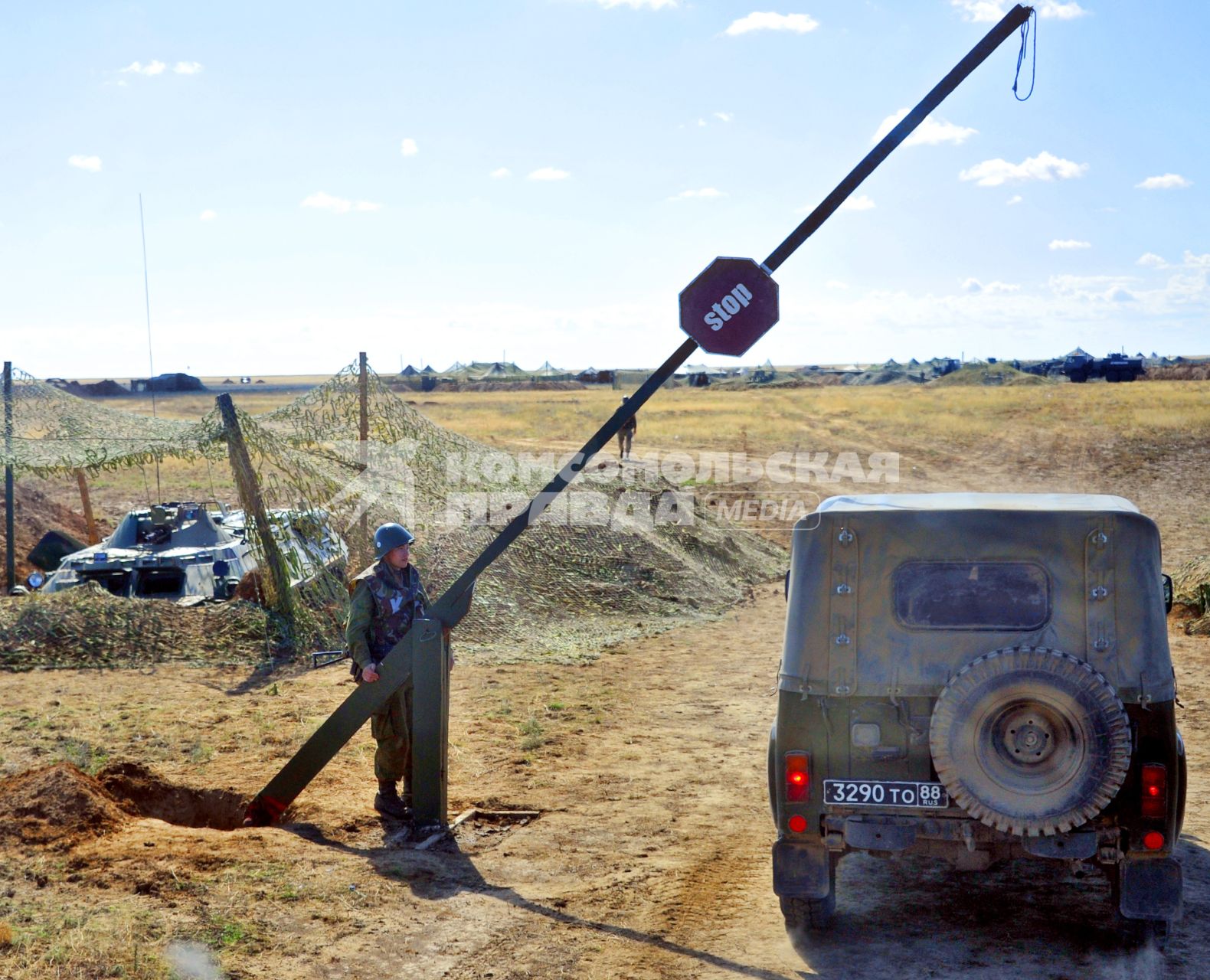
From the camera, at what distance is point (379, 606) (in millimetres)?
7133

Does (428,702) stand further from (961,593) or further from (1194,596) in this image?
(1194,596)

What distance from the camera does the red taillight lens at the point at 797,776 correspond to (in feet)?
16.4

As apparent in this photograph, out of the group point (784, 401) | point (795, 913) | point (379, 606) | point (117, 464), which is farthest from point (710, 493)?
point (784, 401)

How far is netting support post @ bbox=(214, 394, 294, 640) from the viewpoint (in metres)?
11.9

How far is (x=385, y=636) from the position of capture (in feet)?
23.6

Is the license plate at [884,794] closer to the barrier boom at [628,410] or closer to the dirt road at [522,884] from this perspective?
the dirt road at [522,884]

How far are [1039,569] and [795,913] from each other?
1925 millimetres

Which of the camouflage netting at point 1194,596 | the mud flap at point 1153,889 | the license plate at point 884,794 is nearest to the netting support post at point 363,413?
the camouflage netting at point 1194,596

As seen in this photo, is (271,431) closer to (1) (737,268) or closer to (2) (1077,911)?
(1) (737,268)

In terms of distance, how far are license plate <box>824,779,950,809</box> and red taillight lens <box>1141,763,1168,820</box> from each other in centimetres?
78

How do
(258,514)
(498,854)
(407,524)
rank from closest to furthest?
(498,854) → (258,514) → (407,524)

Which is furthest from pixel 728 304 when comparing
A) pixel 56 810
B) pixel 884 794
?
pixel 56 810

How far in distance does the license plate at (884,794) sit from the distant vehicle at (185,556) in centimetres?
813

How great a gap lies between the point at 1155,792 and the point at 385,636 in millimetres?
4349
